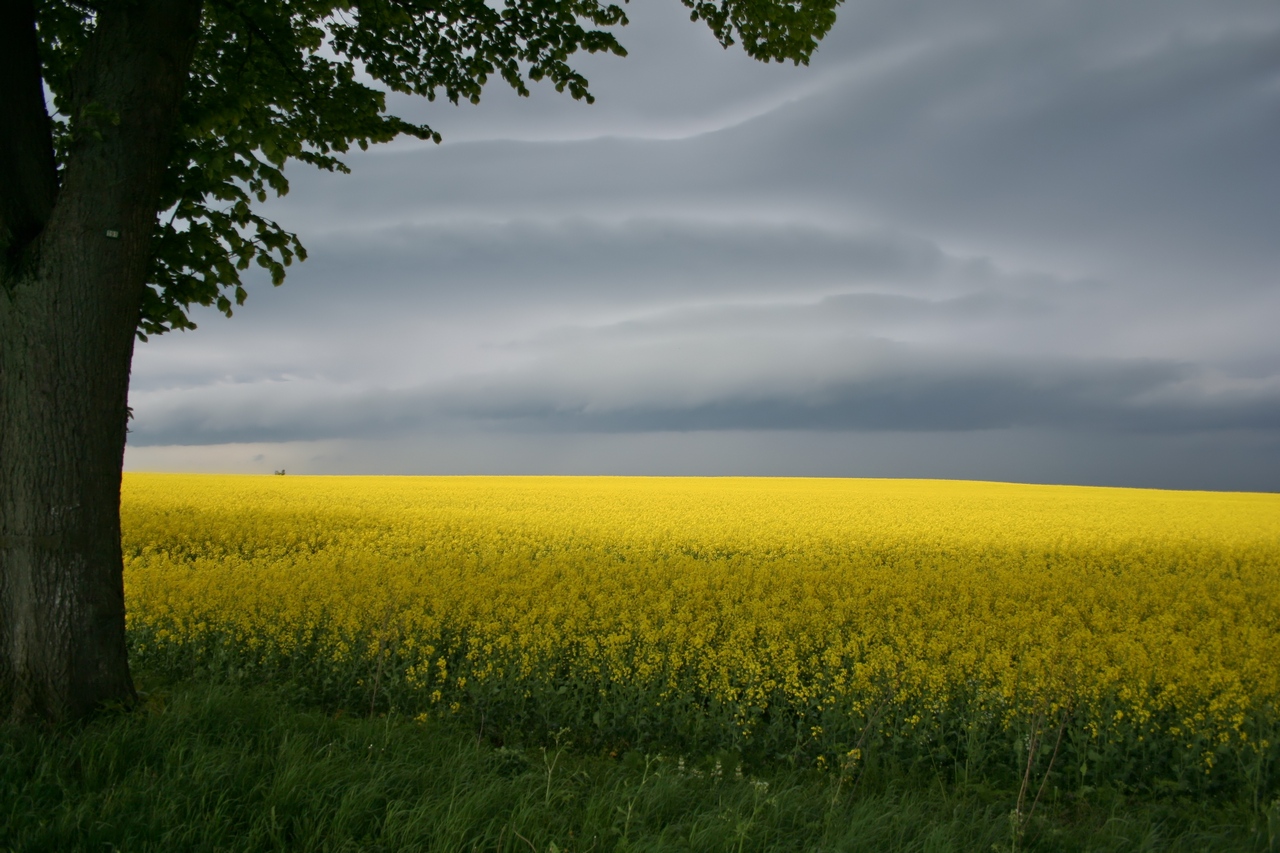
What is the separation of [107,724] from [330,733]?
1.39 meters

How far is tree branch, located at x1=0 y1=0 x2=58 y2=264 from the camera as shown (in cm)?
499

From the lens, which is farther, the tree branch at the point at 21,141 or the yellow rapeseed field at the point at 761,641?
the yellow rapeseed field at the point at 761,641

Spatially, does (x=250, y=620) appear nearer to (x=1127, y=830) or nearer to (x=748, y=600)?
(x=748, y=600)

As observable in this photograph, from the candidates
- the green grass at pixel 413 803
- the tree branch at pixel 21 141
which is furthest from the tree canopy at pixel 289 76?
the green grass at pixel 413 803

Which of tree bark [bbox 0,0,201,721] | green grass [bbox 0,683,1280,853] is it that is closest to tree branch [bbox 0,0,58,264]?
tree bark [bbox 0,0,201,721]

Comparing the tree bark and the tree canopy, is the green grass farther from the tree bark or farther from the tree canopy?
the tree canopy

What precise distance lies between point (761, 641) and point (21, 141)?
25.9 feet

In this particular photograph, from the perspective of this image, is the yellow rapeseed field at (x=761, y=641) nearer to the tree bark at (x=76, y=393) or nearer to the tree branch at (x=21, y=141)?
the tree bark at (x=76, y=393)

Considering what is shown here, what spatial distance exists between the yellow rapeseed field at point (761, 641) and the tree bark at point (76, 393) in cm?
200

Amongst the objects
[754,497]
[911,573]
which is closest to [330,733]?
[911,573]

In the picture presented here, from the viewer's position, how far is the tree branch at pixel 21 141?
16.4ft

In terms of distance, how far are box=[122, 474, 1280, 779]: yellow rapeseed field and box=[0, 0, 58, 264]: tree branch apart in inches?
157

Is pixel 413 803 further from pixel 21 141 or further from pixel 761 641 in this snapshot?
pixel 21 141

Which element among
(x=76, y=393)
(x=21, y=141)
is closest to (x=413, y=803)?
(x=76, y=393)
